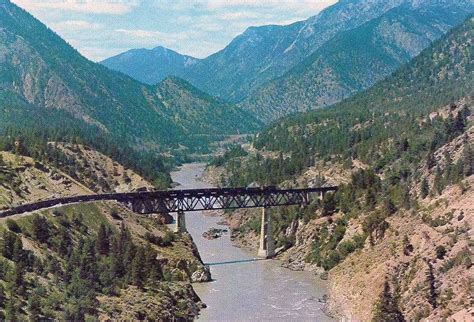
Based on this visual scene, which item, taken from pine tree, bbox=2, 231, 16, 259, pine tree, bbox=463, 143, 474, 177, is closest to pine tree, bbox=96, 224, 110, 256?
pine tree, bbox=2, 231, 16, 259

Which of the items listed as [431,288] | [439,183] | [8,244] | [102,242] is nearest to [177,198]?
[102,242]

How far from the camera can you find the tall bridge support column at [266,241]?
499ft

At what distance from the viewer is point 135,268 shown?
106812 mm

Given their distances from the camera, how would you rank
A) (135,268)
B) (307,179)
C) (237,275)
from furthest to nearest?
(307,179), (237,275), (135,268)

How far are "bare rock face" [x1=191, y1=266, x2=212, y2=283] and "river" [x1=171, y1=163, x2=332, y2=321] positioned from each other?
108 cm

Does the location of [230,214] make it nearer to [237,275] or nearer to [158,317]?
[237,275]

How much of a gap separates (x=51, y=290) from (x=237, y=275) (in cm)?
4642

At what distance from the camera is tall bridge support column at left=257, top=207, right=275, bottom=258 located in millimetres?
152125

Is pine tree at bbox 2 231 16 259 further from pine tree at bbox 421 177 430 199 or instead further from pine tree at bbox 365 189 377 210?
pine tree at bbox 365 189 377 210

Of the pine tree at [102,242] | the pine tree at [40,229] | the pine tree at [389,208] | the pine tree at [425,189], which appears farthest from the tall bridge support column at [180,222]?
the pine tree at [425,189]

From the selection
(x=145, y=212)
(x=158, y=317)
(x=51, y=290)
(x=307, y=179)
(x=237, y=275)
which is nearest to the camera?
(x=51, y=290)

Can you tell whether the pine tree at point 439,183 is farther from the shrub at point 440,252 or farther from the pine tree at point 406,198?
the shrub at point 440,252

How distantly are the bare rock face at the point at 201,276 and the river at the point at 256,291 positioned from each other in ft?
3.55

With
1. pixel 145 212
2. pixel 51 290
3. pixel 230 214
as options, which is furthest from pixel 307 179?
pixel 51 290
